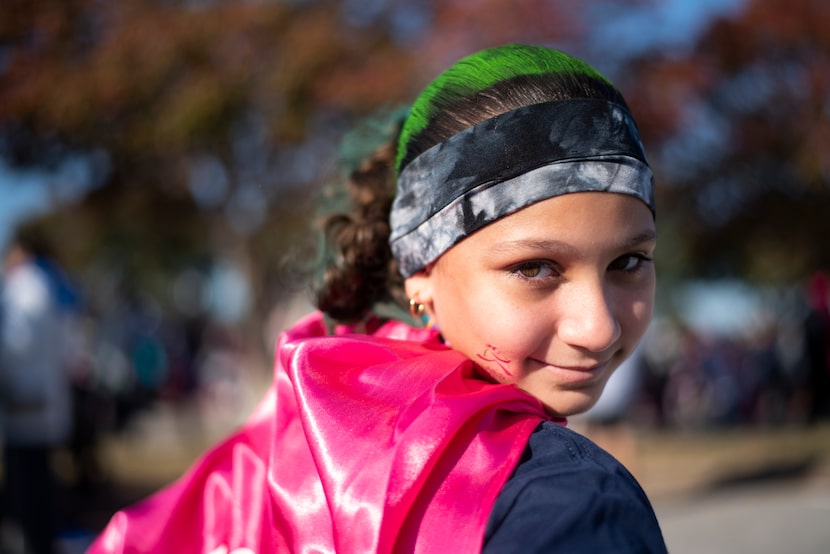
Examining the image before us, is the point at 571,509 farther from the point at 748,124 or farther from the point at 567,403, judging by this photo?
the point at 748,124

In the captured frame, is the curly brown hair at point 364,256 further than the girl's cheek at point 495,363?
Yes

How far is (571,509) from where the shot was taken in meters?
1.03

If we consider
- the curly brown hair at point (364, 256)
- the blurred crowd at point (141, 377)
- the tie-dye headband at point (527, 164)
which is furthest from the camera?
the blurred crowd at point (141, 377)

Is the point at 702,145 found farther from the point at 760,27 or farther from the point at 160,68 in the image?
the point at 160,68

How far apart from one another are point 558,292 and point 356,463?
40 cm

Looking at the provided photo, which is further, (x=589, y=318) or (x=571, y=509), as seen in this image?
(x=589, y=318)

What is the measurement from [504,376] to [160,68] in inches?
275

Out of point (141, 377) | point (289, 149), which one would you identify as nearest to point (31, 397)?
point (289, 149)

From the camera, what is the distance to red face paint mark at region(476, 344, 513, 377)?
130cm

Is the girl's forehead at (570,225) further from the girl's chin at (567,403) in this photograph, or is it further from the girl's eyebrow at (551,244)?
the girl's chin at (567,403)

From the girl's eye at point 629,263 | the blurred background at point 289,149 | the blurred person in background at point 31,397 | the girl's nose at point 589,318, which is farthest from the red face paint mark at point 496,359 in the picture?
the blurred person in background at point 31,397

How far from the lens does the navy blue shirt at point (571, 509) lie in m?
1.02

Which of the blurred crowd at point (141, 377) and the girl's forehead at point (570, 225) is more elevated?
the girl's forehead at point (570, 225)

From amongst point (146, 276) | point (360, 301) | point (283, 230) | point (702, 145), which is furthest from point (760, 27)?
point (146, 276)
